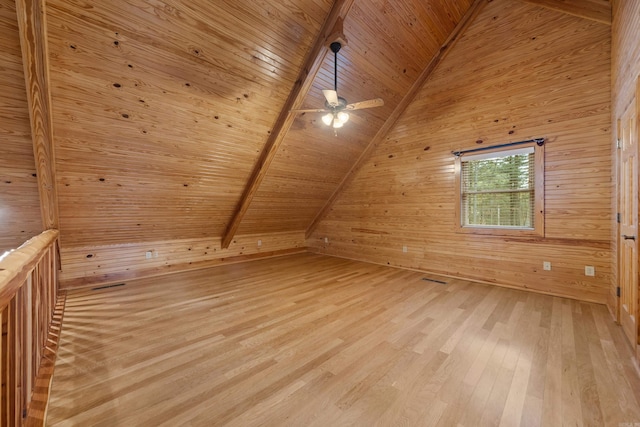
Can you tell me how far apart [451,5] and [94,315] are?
547 cm

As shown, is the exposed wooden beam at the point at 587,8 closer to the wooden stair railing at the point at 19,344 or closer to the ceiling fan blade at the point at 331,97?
the ceiling fan blade at the point at 331,97

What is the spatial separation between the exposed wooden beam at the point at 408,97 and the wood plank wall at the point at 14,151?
4.28 meters

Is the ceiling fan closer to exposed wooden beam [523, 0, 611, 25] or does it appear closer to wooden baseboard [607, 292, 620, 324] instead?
exposed wooden beam [523, 0, 611, 25]

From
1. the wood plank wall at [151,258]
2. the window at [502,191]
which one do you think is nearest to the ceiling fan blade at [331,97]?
the window at [502,191]

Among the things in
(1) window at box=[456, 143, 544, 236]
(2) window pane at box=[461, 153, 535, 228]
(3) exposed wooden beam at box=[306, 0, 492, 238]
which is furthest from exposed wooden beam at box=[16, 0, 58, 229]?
(2) window pane at box=[461, 153, 535, 228]

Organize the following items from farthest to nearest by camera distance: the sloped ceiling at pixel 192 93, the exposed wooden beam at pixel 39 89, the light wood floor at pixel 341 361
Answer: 1. the sloped ceiling at pixel 192 93
2. the exposed wooden beam at pixel 39 89
3. the light wood floor at pixel 341 361

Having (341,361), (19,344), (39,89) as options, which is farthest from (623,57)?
(39,89)

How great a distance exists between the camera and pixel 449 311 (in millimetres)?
2793

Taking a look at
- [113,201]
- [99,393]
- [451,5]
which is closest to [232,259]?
[113,201]

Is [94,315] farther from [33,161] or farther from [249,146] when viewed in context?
[249,146]

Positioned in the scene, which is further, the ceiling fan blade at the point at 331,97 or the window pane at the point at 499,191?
the window pane at the point at 499,191

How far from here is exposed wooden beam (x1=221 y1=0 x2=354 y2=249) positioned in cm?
264

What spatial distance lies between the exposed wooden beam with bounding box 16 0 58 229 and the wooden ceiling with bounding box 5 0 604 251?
0.12m

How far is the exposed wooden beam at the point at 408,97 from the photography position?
3.54m
